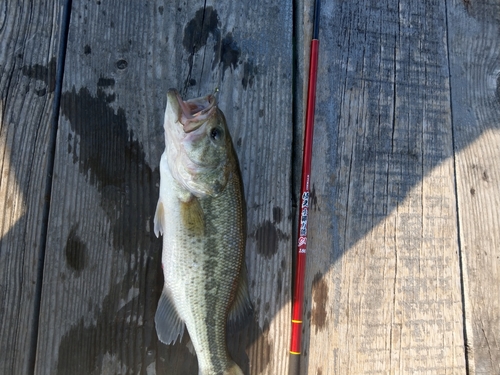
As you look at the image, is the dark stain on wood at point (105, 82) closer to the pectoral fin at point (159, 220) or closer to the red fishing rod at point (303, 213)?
the pectoral fin at point (159, 220)

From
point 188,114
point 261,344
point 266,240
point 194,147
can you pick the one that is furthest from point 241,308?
point 188,114

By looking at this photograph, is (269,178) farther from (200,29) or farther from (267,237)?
(200,29)

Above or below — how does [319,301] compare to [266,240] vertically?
below

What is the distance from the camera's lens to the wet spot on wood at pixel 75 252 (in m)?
1.87

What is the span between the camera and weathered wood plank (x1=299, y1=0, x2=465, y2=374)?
2059mm

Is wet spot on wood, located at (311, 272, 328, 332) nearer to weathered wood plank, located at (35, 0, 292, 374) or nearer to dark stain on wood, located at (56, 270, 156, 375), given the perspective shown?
weathered wood plank, located at (35, 0, 292, 374)

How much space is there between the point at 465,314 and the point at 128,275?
180 centimetres

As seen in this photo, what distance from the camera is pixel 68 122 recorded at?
1.96 metres

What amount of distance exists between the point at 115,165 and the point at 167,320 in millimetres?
785

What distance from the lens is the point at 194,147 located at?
5.83ft

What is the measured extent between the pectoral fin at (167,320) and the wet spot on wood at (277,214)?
646 millimetres

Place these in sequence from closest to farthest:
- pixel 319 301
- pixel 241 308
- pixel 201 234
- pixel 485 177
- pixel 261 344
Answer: pixel 201 234
pixel 241 308
pixel 261 344
pixel 319 301
pixel 485 177

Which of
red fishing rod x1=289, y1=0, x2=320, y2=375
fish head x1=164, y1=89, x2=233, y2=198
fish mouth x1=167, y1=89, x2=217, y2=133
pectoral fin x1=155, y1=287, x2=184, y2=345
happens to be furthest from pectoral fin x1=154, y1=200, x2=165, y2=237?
red fishing rod x1=289, y1=0, x2=320, y2=375

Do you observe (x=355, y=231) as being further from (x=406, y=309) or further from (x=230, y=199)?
(x=230, y=199)
